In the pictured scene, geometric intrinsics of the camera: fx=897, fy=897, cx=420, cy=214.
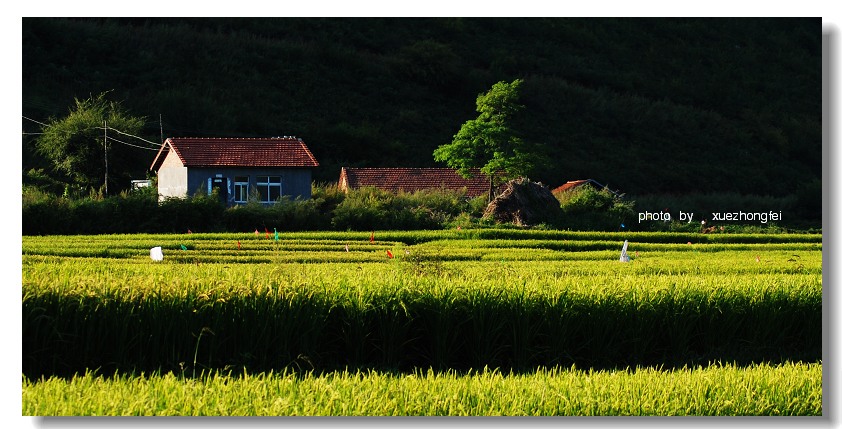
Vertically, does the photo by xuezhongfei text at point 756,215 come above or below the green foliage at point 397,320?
above

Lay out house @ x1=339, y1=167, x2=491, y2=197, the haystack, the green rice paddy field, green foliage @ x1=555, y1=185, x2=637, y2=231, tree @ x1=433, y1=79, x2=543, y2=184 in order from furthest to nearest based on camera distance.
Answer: house @ x1=339, y1=167, x2=491, y2=197
tree @ x1=433, y1=79, x2=543, y2=184
the haystack
green foliage @ x1=555, y1=185, x2=637, y2=231
the green rice paddy field

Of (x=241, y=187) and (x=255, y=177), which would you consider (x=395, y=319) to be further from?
(x=255, y=177)

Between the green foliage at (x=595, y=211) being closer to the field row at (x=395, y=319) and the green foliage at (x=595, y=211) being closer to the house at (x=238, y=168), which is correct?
the house at (x=238, y=168)

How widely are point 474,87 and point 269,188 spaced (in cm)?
1763

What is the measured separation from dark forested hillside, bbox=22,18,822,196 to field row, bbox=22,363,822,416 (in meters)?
19.4

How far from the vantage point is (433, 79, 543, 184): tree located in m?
31.8

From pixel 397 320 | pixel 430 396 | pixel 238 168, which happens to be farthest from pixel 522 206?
pixel 430 396

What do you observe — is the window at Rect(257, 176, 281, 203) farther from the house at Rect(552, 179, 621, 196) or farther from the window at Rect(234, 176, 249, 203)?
the house at Rect(552, 179, 621, 196)

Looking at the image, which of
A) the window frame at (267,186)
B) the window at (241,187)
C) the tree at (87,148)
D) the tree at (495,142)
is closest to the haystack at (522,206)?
the tree at (495,142)

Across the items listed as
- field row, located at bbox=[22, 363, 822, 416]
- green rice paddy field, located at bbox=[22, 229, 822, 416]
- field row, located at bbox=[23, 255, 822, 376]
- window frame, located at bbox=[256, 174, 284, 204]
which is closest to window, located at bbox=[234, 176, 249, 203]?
window frame, located at bbox=[256, 174, 284, 204]

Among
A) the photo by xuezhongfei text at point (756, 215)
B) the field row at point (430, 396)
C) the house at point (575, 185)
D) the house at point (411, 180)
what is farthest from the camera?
the house at point (575, 185)

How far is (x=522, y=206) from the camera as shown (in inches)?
1228

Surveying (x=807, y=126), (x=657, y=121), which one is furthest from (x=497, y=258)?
(x=657, y=121)

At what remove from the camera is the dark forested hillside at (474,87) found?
31.5 meters
